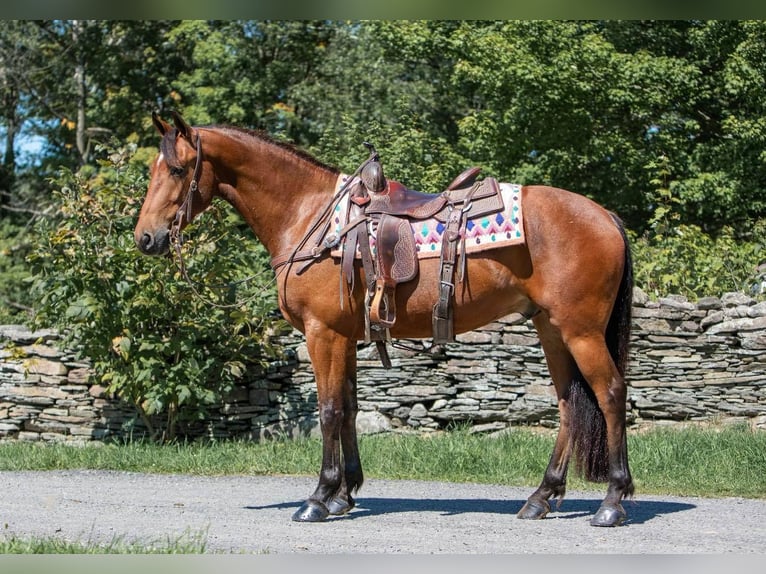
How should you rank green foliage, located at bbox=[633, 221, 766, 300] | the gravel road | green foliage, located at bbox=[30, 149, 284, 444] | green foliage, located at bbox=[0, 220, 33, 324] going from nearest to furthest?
the gravel road < green foliage, located at bbox=[30, 149, 284, 444] < green foliage, located at bbox=[633, 221, 766, 300] < green foliage, located at bbox=[0, 220, 33, 324]

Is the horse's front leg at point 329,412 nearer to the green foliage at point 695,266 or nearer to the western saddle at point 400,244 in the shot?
the western saddle at point 400,244

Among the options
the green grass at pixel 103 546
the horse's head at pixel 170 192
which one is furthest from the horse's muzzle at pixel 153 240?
the green grass at pixel 103 546

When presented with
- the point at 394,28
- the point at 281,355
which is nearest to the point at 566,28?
the point at 394,28

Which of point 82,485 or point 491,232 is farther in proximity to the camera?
point 82,485

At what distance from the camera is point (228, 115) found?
18281 millimetres

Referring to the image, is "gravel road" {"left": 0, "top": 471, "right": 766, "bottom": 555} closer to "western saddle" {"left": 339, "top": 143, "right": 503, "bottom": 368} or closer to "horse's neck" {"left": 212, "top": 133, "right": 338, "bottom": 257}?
"western saddle" {"left": 339, "top": 143, "right": 503, "bottom": 368}

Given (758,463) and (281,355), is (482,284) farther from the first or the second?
(281,355)

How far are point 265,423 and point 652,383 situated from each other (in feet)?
13.2

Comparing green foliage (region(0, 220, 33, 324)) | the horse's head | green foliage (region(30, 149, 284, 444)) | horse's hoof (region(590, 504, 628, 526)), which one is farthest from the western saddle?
green foliage (region(0, 220, 33, 324))

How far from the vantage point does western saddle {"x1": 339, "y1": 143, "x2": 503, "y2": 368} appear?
17.7ft

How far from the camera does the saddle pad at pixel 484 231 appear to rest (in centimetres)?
538

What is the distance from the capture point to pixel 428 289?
548cm

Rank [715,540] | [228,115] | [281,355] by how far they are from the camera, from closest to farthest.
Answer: [715,540] → [281,355] → [228,115]

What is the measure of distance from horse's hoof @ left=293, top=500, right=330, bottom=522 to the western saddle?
1.04 metres
